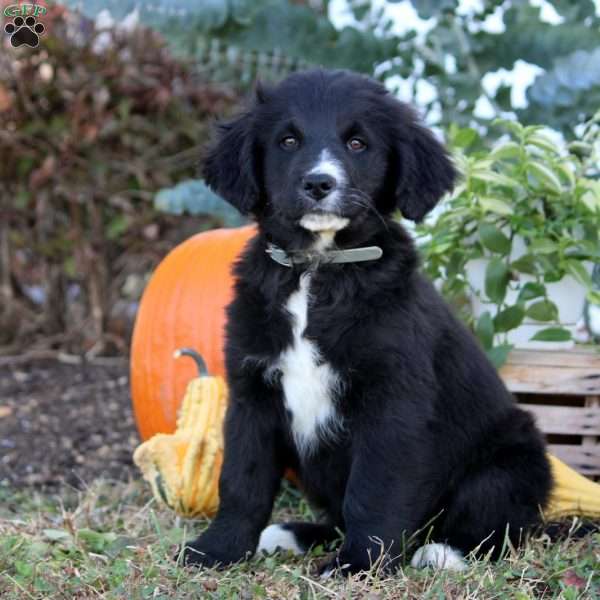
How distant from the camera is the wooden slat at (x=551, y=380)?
3.18 meters

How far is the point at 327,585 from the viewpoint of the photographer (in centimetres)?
229

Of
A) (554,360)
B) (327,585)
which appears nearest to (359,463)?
(327,585)

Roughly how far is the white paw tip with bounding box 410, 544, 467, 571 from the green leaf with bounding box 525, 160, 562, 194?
1.34m

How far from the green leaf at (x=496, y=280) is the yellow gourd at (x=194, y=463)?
1.90 ft

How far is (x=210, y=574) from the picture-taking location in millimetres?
2408

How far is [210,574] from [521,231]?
5.19ft

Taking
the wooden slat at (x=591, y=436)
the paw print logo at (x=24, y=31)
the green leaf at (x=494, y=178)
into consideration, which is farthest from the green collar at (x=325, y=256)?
the paw print logo at (x=24, y=31)

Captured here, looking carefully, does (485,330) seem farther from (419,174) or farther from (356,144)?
(356,144)

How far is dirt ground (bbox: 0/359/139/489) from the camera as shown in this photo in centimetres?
385

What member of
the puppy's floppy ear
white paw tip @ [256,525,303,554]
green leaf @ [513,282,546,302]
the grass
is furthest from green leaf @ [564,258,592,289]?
white paw tip @ [256,525,303,554]

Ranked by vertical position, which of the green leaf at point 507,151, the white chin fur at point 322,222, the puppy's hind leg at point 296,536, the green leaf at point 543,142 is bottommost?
the puppy's hind leg at point 296,536

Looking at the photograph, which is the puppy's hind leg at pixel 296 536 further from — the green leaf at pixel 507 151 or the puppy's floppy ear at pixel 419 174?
the green leaf at pixel 507 151

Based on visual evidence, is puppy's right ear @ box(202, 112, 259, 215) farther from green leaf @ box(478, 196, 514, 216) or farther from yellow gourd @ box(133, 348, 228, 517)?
green leaf @ box(478, 196, 514, 216)

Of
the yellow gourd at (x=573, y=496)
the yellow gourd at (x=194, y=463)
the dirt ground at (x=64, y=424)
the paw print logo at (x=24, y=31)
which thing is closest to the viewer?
the yellow gourd at (x=573, y=496)
